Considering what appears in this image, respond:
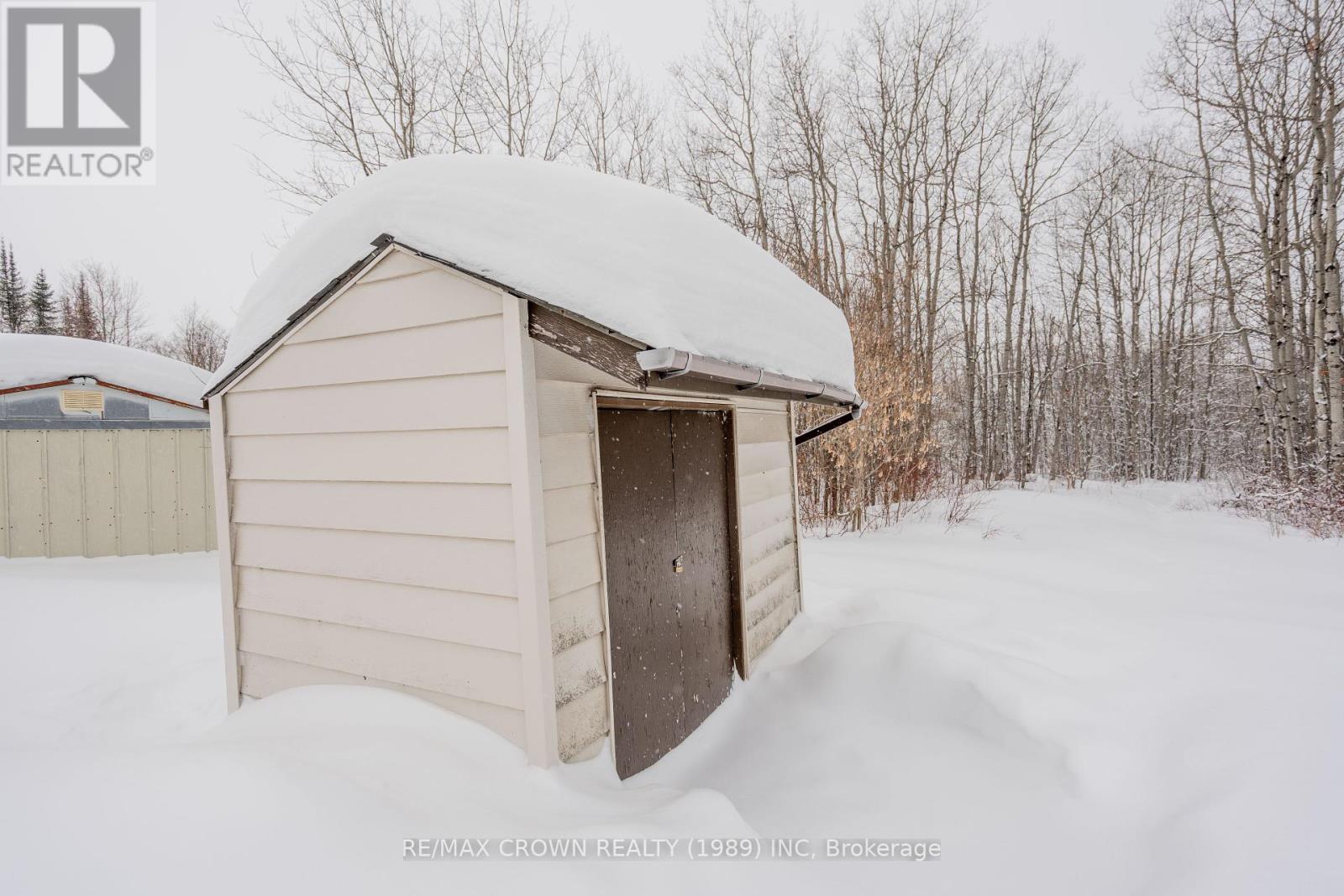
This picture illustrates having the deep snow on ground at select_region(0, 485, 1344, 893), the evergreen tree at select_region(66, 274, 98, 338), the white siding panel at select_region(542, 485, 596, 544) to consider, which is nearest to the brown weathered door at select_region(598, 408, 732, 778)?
the white siding panel at select_region(542, 485, 596, 544)

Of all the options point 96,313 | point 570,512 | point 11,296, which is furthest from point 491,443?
point 96,313

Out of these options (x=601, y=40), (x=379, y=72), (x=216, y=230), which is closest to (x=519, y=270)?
(x=379, y=72)

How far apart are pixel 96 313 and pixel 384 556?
49412 millimetres

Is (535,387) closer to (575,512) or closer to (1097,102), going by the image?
(575,512)

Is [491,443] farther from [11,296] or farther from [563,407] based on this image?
[11,296]

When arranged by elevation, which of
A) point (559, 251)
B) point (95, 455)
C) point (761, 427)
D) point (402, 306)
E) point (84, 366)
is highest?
point (84, 366)

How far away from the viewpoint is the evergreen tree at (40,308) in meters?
30.9

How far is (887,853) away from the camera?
2.66 meters

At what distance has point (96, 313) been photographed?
37.3 m

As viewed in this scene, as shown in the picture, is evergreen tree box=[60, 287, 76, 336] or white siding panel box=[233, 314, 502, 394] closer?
white siding panel box=[233, 314, 502, 394]

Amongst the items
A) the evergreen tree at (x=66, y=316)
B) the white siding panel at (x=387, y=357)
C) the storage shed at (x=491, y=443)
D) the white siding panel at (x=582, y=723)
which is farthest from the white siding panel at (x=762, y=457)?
the evergreen tree at (x=66, y=316)

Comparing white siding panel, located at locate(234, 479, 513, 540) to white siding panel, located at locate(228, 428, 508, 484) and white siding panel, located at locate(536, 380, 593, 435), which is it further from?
white siding panel, located at locate(536, 380, 593, 435)

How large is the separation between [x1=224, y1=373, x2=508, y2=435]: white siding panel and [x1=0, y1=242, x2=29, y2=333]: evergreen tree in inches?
1556

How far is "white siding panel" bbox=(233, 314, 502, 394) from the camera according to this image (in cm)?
252
